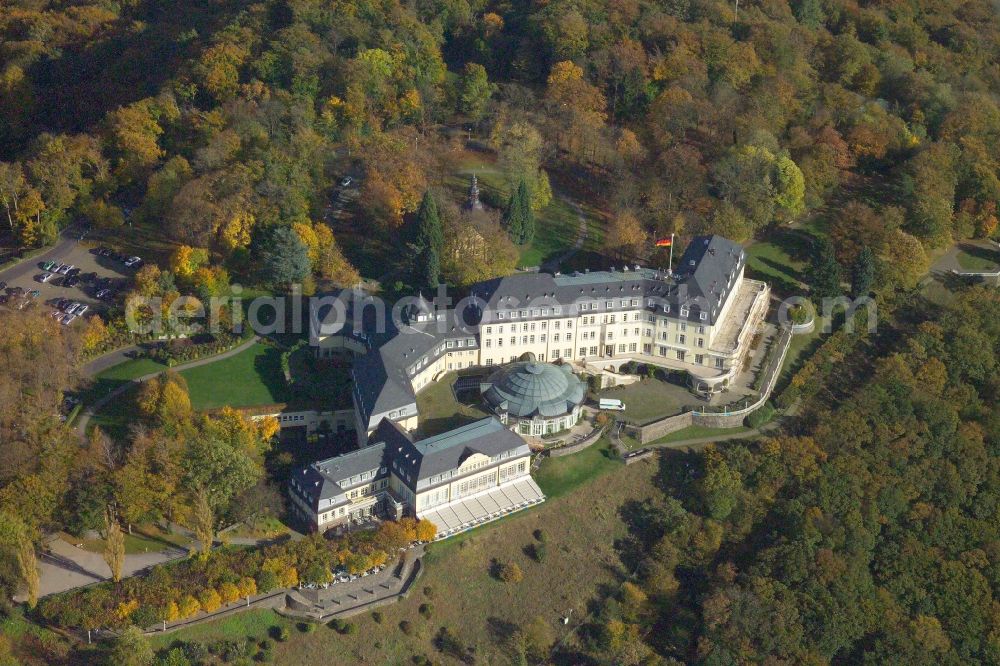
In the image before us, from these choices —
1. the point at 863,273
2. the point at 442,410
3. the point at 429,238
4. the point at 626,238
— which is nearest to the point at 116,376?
the point at 442,410

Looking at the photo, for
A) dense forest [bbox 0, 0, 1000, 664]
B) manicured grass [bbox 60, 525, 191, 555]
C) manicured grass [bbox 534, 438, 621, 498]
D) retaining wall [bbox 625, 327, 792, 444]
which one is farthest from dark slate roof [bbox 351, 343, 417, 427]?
retaining wall [bbox 625, 327, 792, 444]

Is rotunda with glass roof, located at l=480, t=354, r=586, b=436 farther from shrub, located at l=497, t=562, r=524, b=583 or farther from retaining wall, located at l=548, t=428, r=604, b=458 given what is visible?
shrub, located at l=497, t=562, r=524, b=583

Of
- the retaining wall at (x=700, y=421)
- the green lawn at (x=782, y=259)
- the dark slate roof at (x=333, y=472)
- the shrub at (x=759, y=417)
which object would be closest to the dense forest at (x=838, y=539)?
the shrub at (x=759, y=417)

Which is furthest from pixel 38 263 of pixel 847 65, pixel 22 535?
pixel 847 65

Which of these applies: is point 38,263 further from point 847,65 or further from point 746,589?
point 847,65

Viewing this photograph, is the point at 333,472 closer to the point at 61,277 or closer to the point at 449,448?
the point at 449,448
